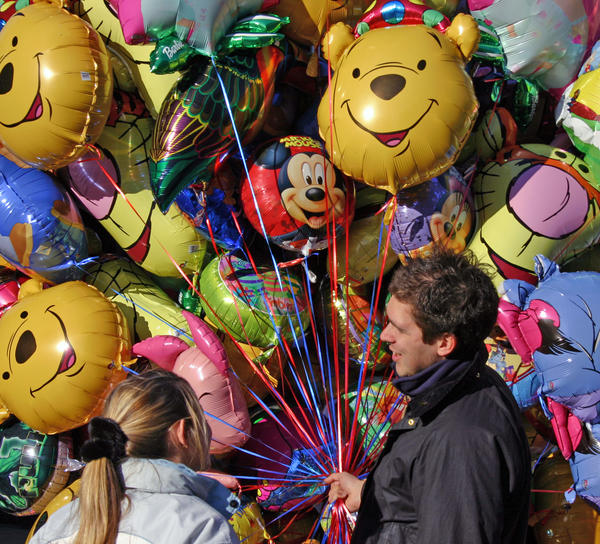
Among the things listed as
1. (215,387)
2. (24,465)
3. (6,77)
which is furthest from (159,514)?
(6,77)

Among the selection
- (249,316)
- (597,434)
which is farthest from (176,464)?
(597,434)

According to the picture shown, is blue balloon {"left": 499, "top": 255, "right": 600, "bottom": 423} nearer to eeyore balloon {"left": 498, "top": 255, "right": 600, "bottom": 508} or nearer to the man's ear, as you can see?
eeyore balloon {"left": 498, "top": 255, "right": 600, "bottom": 508}

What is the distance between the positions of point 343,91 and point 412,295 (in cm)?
111

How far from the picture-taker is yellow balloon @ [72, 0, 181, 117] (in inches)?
96.2

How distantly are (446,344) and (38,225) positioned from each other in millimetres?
1835

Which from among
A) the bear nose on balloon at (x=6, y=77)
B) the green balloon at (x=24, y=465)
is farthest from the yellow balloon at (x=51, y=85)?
the green balloon at (x=24, y=465)

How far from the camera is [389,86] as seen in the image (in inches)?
79.6

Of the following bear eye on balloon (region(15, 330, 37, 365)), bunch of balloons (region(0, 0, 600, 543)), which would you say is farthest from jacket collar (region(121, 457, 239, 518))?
bear eye on balloon (region(15, 330, 37, 365))

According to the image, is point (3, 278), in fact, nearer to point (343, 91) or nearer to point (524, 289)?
point (343, 91)

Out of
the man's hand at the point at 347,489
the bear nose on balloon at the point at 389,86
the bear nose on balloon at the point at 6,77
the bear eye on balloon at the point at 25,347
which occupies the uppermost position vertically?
the bear nose on balloon at the point at 6,77

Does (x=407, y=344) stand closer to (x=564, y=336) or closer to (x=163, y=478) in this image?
(x=163, y=478)

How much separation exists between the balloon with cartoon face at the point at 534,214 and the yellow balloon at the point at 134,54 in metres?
1.42

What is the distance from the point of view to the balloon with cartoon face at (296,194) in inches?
89.0

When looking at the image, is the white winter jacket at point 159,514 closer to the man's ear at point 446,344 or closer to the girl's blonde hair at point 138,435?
the girl's blonde hair at point 138,435
